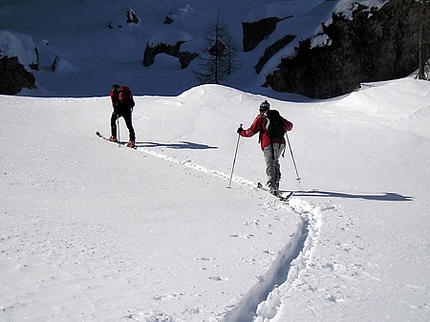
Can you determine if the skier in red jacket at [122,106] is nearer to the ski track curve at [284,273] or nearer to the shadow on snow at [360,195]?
the shadow on snow at [360,195]

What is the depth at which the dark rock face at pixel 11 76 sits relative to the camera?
3338cm

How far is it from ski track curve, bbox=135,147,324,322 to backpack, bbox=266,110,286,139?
1566 millimetres

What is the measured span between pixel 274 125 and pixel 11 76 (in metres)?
31.9

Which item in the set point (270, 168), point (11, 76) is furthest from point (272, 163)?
point (11, 76)

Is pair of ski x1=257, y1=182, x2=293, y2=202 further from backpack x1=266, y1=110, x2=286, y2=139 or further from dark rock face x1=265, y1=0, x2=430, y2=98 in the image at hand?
dark rock face x1=265, y1=0, x2=430, y2=98

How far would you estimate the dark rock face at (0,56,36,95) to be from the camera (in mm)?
33375

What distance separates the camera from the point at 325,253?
4.63 m

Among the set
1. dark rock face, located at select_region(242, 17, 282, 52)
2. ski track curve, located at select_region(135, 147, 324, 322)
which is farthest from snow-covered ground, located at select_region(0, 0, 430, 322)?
dark rock face, located at select_region(242, 17, 282, 52)

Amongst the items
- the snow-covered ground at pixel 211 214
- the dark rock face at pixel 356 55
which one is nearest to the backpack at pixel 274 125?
the snow-covered ground at pixel 211 214

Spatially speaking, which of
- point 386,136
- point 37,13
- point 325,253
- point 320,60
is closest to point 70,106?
point 386,136

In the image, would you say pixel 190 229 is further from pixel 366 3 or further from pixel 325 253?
pixel 366 3

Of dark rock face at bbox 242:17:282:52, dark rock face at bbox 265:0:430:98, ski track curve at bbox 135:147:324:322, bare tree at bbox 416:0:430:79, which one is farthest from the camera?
dark rock face at bbox 242:17:282:52

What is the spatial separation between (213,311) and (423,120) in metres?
10.7

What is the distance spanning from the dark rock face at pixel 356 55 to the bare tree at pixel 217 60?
7.97 meters
